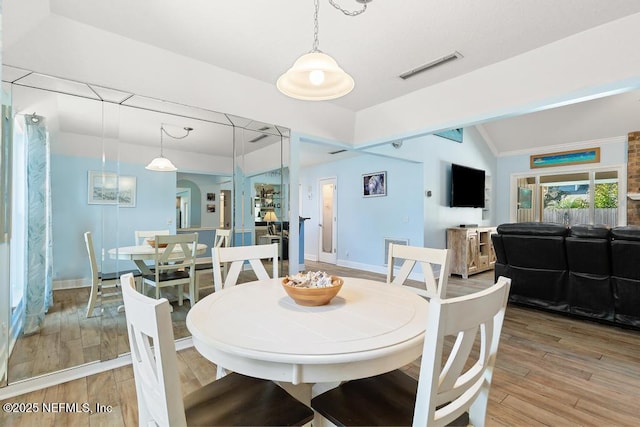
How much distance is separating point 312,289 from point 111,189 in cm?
200

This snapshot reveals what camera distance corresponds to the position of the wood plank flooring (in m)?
1.73

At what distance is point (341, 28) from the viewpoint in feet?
7.54

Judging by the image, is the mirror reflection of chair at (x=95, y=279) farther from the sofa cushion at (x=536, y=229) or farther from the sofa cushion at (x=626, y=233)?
the sofa cushion at (x=626, y=233)

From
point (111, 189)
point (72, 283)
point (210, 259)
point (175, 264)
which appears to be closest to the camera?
point (72, 283)

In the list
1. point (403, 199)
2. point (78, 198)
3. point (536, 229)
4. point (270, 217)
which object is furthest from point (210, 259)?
point (403, 199)

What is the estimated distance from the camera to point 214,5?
2.04 metres

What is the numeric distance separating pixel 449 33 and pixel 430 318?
2.43 m

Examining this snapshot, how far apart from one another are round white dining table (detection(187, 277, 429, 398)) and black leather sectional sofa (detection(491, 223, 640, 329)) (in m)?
2.78

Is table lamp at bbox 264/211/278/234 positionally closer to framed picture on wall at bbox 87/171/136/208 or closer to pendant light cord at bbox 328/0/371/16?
framed picture on wall at bbox 87/171/136/208

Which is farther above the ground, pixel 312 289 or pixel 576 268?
pixel 312 289

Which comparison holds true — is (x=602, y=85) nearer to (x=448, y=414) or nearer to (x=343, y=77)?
(x=343, y=77)

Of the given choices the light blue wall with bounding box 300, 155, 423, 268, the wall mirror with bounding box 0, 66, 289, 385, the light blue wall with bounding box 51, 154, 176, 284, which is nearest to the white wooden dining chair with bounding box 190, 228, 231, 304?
the wall mirror with bounding box 0, 66, 289, 385

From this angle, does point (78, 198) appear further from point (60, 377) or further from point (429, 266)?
point (429, 266)

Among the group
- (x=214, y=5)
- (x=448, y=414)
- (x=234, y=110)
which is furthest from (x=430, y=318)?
(x=234, y=110)
